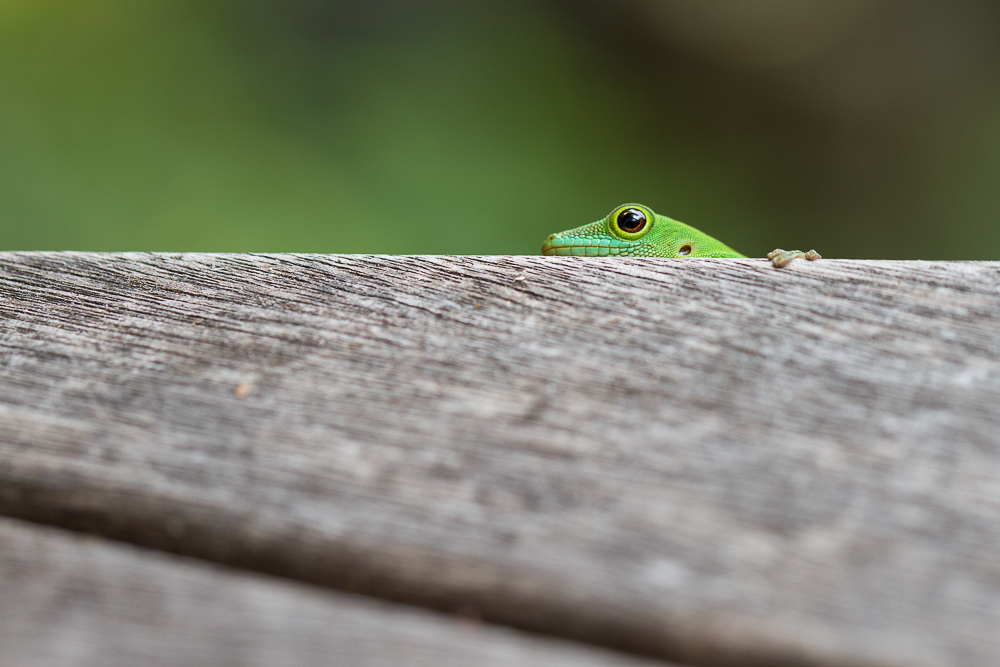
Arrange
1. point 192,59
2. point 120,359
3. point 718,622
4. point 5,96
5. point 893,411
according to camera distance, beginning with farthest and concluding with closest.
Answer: point 192,59 < point 5,96 < point 120,359 < point 893,411 < point 718,622

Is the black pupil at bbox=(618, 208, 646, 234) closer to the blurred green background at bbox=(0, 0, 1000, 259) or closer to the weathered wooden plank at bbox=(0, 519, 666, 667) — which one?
the blurred green background at bbox=(0, 0, 1000, 259)

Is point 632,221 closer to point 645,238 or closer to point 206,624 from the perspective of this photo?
point 645,238

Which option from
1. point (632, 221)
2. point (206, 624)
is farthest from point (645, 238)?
point (206, 624)

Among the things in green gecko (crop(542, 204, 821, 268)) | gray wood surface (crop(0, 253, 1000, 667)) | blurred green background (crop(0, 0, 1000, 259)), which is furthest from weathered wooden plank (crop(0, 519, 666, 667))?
blurred green background (crop(0, 0, 1000, 259))

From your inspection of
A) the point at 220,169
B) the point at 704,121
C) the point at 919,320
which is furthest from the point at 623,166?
the point at 919,320

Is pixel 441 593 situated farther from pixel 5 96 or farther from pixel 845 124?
pixel 845 124

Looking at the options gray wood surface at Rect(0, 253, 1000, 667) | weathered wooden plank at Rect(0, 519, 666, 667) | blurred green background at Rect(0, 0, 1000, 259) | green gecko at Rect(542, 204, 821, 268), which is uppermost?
blurred green background at Rect(0, 0, 1000, 259)

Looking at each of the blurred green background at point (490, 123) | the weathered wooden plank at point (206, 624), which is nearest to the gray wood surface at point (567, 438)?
the weathered wooden plank at point (206, 624)
